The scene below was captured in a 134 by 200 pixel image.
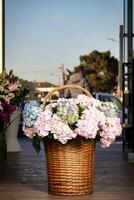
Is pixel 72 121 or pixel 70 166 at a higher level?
pixel 72 121

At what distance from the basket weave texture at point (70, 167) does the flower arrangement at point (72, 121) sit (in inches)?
4.4

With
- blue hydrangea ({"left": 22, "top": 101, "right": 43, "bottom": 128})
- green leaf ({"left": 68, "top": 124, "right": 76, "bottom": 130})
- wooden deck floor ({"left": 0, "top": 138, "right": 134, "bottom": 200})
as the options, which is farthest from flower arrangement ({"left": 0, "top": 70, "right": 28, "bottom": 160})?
green leaf ({"left": 68, "top": 124, "right": 76, "bottom": 130})

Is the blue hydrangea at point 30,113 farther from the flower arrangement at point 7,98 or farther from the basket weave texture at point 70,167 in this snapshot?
the flower arrangement at point 7,98

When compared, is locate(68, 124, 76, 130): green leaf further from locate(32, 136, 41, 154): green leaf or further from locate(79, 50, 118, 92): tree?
locate(79, 50, 118, 92): tree

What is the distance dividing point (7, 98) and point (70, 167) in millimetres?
1458

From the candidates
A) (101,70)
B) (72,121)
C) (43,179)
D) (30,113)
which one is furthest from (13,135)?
(101,70)

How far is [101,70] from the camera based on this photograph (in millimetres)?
51562

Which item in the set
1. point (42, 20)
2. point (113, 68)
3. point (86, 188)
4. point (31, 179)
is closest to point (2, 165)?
point (31, 179)

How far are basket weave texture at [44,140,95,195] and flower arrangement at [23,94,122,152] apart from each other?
0.11m

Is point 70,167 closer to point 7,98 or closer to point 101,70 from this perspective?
point 7,98

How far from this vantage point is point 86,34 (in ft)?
100

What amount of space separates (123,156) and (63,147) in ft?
14.6

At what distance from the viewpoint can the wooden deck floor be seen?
6430 millimetres

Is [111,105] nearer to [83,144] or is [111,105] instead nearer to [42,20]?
[83,144]
